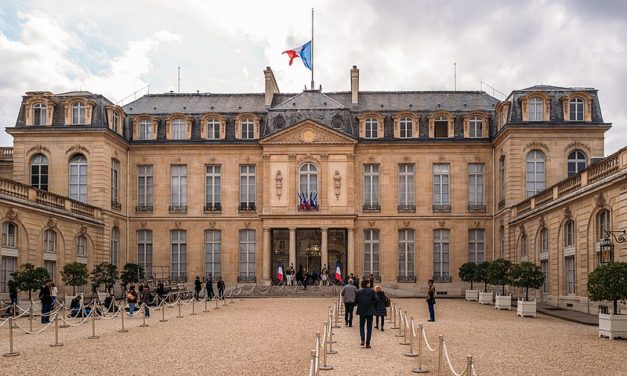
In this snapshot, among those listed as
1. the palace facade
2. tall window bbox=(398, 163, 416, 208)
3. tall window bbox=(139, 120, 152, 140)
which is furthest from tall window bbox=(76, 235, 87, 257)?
tall window bbox=(398, 163, 416, 208)

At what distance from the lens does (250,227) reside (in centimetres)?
4859

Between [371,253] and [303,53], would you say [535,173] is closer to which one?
[371,253]

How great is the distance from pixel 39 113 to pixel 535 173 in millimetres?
27034

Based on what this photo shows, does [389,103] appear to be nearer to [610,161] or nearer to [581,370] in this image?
[610,161]

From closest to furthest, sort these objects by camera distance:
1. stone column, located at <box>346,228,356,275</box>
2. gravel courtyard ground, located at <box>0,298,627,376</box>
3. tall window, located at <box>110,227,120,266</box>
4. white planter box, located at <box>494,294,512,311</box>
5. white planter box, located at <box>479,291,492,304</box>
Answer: gravel courtyard ground, located at <box>0,298,627,376</box>, white planter box, located at <box>494,294,512,311</box>, white planter box, located at <box>479,291,492,304</box>, tall window, located at <box>110,227,120,266</box>, stone column, located at <box>346,228,356,275</box>

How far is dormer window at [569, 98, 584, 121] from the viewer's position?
4328 cm

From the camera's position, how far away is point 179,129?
48.8m

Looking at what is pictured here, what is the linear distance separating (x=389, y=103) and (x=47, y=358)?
36.5m

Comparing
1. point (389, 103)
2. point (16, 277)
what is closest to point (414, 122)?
point (389, 103)

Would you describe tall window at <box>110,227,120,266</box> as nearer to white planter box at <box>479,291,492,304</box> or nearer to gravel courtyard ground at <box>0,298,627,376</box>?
gravel courtyard ground at <box>0,298,627,376</box>

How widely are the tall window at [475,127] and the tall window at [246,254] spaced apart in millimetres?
14247

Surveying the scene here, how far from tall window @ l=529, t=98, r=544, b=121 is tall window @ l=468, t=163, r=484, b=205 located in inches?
218

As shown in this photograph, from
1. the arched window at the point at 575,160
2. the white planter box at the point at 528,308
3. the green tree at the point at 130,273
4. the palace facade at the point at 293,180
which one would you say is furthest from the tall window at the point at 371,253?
the white planter box at the point at 528,308

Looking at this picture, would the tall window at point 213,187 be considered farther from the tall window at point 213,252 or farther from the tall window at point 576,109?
the tall window at point 576,109
